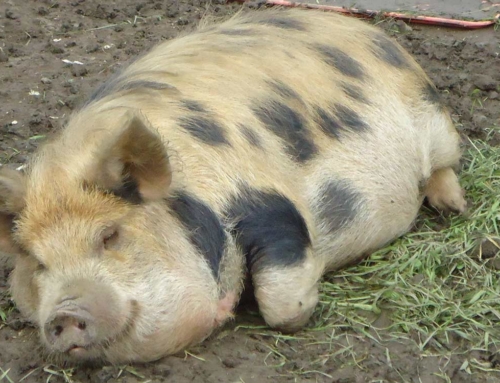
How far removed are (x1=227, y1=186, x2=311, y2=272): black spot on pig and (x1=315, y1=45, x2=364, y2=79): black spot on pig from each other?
3.57ft

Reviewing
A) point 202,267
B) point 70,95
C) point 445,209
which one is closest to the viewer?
point 202,267

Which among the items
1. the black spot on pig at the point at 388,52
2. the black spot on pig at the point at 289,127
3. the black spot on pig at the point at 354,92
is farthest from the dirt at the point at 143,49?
the black spot on pig at the point at 354,92

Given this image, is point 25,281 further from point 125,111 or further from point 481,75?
point 481,75

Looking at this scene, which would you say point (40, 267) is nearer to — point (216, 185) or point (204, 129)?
point (216, 185)

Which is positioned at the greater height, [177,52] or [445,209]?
[177,52]

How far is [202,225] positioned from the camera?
171 inches

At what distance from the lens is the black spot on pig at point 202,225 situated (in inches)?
170

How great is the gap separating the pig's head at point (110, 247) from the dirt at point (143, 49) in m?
0.18

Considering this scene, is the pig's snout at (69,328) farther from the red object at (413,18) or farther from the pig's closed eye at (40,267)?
the red object at (413,18)

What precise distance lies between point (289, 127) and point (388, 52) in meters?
1.07

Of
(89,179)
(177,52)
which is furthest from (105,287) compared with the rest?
(177,52)

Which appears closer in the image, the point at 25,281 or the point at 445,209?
the point at 25,281

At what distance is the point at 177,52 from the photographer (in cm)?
523

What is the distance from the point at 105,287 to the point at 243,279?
2.51 feet
